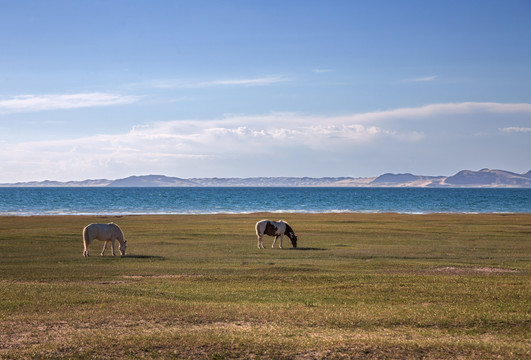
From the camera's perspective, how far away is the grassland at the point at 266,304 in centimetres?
1185

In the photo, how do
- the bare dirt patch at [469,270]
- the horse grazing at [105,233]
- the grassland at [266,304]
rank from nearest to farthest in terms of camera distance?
1. the grassland at [266,304]
2. the bare dirt patch at [469,270]
3. the horse grazing at [105,233]

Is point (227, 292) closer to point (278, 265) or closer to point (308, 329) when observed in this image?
point (308, 329)

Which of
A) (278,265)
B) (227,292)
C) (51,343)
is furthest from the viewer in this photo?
(278,265)

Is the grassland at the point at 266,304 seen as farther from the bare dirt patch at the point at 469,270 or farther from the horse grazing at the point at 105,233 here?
the horse grazing at the point at 105,233

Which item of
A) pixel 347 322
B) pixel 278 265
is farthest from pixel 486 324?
pixel 278 265

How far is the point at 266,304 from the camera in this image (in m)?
16.9

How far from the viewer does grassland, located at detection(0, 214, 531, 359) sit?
11.9m

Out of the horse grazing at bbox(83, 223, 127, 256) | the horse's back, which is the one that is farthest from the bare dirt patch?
the horse's back

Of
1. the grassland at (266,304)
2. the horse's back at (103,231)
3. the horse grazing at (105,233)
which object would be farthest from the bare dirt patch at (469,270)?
the horse's back at (103,231)

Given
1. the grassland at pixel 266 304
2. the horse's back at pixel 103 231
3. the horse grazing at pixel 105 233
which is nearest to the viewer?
the grassland at pixel 266 304

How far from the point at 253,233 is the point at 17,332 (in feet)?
109

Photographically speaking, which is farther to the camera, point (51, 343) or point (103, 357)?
point (51, 343)

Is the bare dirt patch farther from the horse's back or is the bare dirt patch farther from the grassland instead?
the horse's back

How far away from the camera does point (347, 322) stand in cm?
1434
